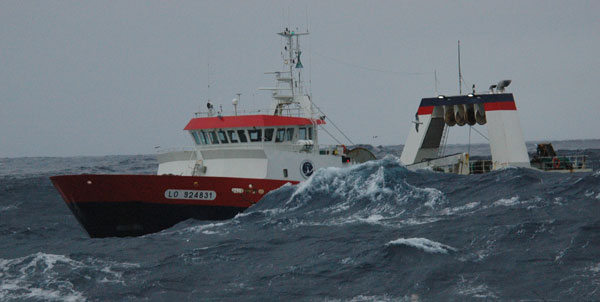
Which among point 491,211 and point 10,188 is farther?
point 10,188

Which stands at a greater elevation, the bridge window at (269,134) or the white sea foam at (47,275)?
the bridge window at (269,134)

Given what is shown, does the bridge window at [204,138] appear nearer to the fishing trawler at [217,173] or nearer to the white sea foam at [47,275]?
the fishing trawler at [217,173]

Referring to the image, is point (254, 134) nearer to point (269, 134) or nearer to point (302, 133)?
point (269, 134)

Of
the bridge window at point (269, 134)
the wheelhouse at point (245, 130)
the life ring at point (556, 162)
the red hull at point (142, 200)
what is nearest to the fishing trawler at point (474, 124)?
the life ring at point (556, 162)

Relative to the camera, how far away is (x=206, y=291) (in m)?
15.7

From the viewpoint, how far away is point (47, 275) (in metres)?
17.8

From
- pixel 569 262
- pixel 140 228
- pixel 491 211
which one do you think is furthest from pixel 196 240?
pixel 569 262

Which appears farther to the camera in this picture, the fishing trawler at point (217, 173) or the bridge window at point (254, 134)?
the bridge window at point (254, 134)

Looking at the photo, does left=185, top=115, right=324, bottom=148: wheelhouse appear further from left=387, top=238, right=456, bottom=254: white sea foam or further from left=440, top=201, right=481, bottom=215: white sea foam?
left=387, top=238, right=456, bottom=254: white sea foam

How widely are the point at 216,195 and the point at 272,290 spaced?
1219 cm

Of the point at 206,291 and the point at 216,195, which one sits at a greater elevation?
the point at 216,195

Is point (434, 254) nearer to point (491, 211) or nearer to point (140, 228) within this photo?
point (491, 211)

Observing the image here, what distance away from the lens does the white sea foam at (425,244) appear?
1773 centimetres

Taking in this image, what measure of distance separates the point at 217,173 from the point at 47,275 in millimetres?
12723
